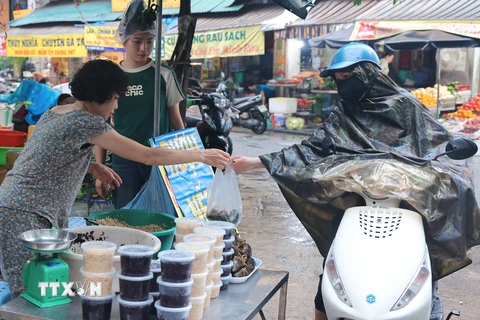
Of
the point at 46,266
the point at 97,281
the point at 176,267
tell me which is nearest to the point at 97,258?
the point at 97,281

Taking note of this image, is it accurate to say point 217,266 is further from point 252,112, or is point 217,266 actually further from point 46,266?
point 252,112

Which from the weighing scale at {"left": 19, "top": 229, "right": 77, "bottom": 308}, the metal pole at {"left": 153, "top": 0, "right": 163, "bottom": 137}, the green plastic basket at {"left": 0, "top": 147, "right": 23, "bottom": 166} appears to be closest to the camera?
the weighing scale at {"left": 19, "top": 229, "right": 77, "bottom": 308}

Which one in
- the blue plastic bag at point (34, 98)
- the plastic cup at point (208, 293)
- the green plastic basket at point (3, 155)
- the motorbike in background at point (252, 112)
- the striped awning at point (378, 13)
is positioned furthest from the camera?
the motorbike in background at point (252, 112)

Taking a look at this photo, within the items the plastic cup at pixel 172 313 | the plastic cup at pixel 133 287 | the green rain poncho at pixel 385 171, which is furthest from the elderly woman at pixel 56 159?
the green rain poncho at pixel 385 171

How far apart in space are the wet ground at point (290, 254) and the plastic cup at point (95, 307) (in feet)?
7.03

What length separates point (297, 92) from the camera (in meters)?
16.4

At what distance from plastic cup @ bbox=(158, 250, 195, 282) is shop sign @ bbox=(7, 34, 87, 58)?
627 inches

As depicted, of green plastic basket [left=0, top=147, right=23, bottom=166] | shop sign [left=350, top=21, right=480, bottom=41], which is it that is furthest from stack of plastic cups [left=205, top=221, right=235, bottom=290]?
shop sign [left=350, top=21, right=480, bottom=41]

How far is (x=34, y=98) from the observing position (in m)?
8.13

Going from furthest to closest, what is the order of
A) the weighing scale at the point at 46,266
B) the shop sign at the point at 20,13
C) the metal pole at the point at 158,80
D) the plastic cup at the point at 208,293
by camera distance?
1. the shop sign at the point at 20,13
2. the metal pole at the point at 158,80
3. the plastic cup at the point at 208,293
4. the weighing scale at the point at 46,266

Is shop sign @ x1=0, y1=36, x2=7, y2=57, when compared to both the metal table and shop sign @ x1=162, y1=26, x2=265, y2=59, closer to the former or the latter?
shop sign @ x1=162, y1=26, x2=265, y2=59

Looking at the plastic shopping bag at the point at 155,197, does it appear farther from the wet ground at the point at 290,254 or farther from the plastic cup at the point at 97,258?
the plastic cup at the point at 97,258

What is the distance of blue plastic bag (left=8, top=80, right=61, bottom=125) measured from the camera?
7941 millimetres

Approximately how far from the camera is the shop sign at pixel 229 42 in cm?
1441
